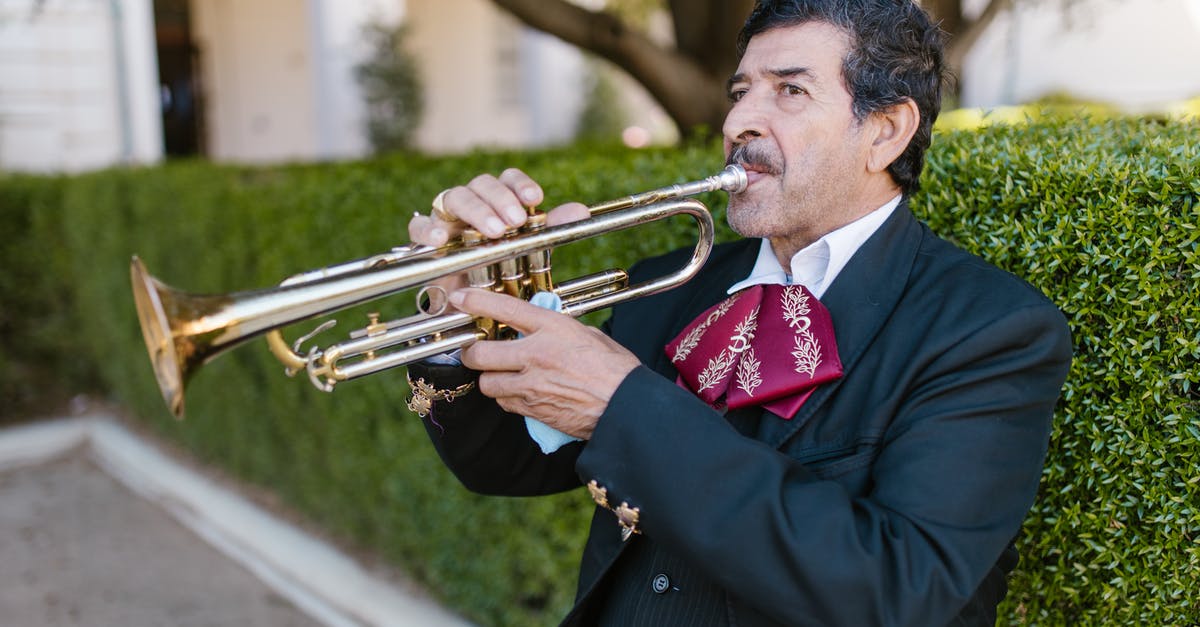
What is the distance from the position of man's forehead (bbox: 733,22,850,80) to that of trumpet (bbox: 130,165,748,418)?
207 mm

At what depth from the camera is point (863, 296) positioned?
1.72 meters

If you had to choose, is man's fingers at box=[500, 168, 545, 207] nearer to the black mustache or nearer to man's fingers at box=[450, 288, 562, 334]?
man's fingers at box=[450, 288, 562, 334]

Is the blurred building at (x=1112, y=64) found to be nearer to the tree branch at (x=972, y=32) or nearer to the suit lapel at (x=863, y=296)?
the tree branch at (x=972, y=32)

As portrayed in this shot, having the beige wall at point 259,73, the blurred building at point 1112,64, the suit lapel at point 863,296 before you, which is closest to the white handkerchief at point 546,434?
the suit lapel at point 863,296

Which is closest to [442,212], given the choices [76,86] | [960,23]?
[960,23]

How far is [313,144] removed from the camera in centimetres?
1341

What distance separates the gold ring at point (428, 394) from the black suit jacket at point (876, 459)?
415mm

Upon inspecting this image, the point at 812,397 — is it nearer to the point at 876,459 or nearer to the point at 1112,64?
the point at 876,459

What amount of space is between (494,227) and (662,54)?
3.04 meters

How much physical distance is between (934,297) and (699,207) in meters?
0.52

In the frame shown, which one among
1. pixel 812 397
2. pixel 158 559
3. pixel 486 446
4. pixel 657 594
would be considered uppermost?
pixel 812 397

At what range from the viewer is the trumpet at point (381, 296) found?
5.18ft

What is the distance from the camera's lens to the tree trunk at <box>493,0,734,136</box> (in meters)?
4.36

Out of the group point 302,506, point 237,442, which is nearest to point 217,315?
point 302,506
